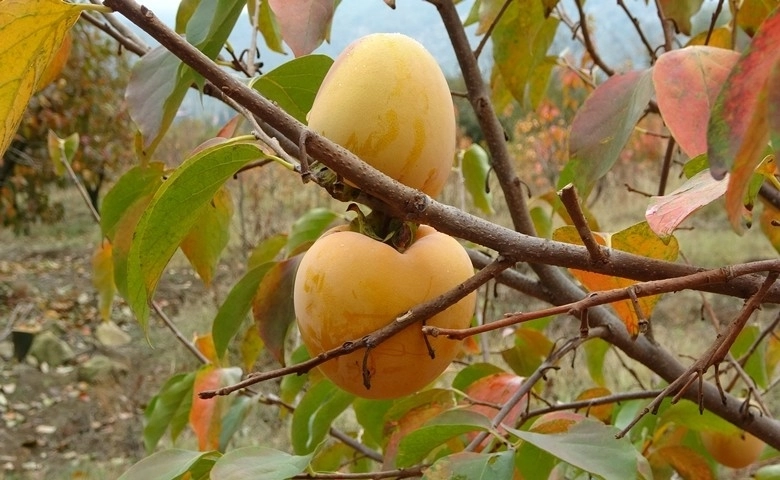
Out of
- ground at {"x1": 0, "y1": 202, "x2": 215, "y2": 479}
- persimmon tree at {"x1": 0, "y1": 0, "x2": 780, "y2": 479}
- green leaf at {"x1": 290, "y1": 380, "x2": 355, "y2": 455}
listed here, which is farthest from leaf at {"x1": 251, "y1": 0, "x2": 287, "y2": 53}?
ground at {"x1": 0, "y1": 202, "x2": 215, "y2": 479}

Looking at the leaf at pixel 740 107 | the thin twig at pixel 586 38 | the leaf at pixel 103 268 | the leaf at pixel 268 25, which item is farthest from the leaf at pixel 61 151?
the leaf at pixel 740 107

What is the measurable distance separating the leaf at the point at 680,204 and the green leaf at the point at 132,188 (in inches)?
20.0

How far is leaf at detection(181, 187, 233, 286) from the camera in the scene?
76cm

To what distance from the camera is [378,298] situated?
424 millimetres

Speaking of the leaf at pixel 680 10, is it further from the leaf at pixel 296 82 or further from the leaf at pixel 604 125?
the leaf at pixel 296 82

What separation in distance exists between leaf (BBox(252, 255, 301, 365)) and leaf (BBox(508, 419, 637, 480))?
0.86ft

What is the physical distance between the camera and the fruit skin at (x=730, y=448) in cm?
102

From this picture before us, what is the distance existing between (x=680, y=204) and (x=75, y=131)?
21.4ft

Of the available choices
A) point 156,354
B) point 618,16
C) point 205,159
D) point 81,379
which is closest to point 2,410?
point 81,379

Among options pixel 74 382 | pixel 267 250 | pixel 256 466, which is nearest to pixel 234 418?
pixel 267 250

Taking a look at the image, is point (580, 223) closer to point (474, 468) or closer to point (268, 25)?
point (474, 468)

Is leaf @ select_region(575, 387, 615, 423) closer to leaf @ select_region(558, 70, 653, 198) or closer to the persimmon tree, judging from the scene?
the persimmon tree

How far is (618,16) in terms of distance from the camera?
80.4ft

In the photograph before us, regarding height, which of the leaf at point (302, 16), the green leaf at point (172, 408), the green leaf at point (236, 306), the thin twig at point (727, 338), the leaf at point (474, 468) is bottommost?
the green leaf at point (172, 408)
